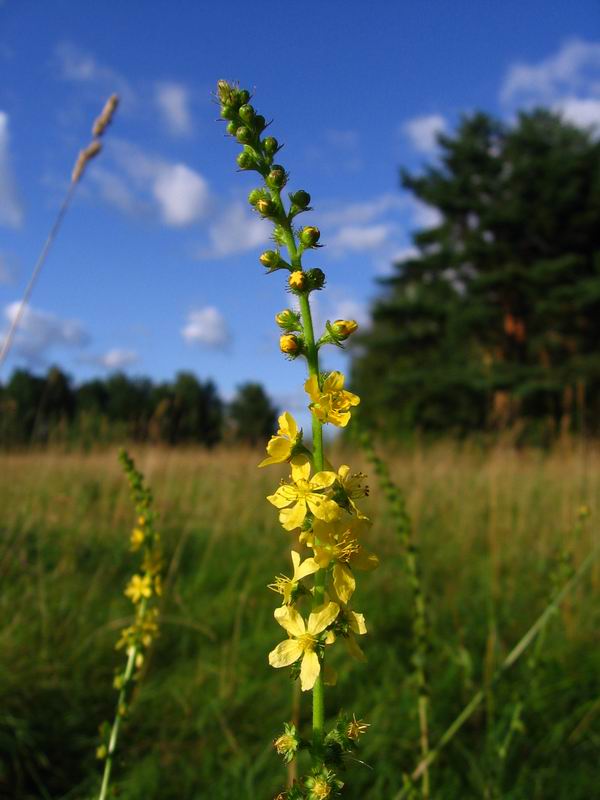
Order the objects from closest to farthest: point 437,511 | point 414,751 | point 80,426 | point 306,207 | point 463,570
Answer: point 306,207, point 414,751, point 463,570, point 437,511, point 80,426

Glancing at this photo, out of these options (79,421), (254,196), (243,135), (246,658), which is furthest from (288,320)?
(79,421)

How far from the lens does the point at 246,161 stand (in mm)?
1262

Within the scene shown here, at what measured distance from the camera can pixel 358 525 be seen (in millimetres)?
1094

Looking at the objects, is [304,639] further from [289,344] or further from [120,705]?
[120,705]

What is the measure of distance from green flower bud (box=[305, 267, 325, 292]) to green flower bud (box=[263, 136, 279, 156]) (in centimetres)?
30

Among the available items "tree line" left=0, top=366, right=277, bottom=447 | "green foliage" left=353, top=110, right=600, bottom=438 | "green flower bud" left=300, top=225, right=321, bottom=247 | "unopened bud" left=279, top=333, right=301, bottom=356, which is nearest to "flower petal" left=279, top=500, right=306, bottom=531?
"unopened bud" left=279, top=333, right=301, bottom=356

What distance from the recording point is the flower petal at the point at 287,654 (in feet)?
3.59

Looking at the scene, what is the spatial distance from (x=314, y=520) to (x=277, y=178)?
0.66 meters

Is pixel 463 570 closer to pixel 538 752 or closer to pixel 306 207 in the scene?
pixel 538 752

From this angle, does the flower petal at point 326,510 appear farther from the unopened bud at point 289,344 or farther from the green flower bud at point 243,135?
the green flower bud at point 243,135

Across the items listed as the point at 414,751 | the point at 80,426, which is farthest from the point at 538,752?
the point at 80,426

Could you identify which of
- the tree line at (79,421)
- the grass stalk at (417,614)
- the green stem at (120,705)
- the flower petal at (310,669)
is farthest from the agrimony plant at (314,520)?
the tree line at (79,421)

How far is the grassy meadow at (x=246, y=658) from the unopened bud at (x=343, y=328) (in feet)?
3.75

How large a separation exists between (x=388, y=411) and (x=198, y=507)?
83.0ft
